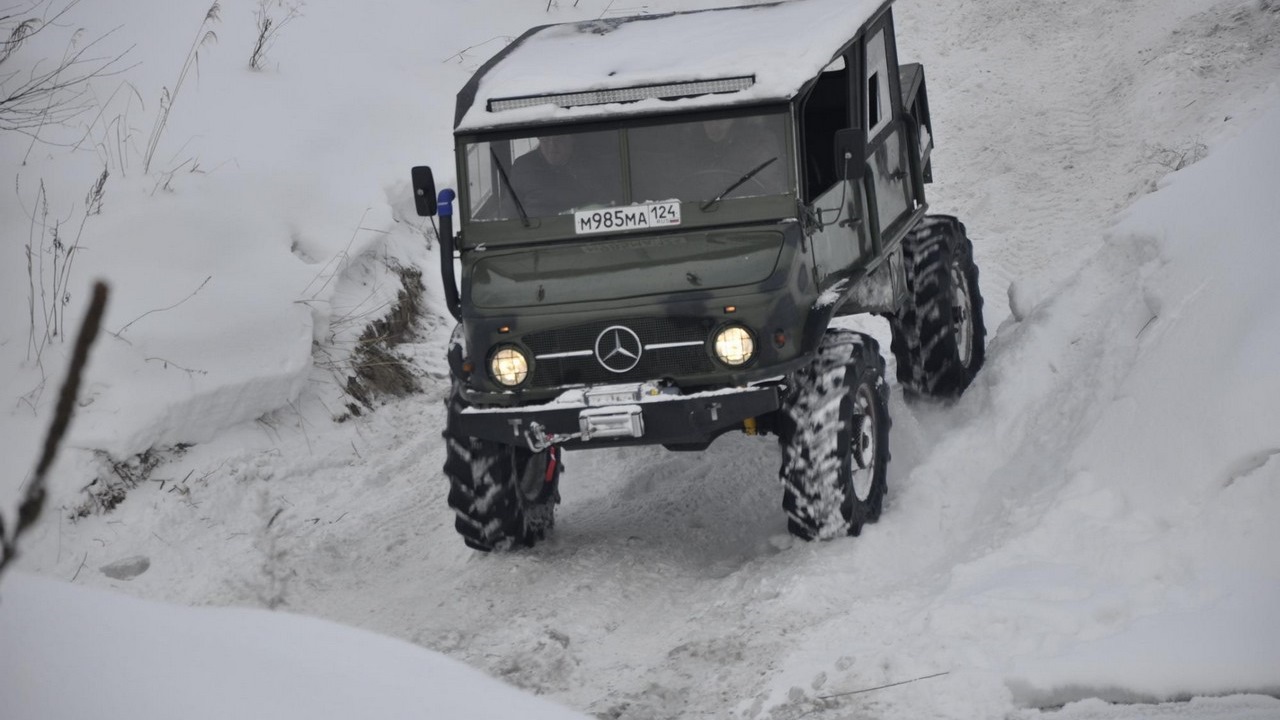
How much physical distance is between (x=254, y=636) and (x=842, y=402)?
12.6 ft

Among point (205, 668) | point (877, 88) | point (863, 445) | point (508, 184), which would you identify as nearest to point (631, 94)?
point (508, 184)

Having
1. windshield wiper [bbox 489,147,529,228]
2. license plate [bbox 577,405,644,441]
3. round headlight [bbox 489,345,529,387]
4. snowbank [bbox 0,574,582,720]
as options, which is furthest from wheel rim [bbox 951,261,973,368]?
snowbank [bbox 0,574,582,720]

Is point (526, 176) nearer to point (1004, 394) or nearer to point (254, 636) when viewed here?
point (1004, 394)

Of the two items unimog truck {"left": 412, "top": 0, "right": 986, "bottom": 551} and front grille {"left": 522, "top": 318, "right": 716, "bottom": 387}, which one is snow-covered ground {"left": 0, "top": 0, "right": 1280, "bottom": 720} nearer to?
unimog truck {"left": 412, "top": 0, "right": 986, "bottom": 551}

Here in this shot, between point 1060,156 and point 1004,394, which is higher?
point 1060,156

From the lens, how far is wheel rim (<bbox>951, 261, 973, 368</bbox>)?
881cm

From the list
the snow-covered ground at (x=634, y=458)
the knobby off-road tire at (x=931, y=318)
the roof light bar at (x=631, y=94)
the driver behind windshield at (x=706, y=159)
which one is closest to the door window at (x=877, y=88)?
the knobby off-road tire at (x=931, y=318)

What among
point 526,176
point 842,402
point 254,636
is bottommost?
point 254,636

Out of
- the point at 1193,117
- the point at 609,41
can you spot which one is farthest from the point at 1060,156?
the point at 609,41

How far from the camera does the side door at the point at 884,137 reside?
7.71 metres

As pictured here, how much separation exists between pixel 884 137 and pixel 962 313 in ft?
4.61

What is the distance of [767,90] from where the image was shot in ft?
22.1

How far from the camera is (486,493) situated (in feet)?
23.0

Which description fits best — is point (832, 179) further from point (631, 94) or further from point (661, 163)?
point (631, 94)
